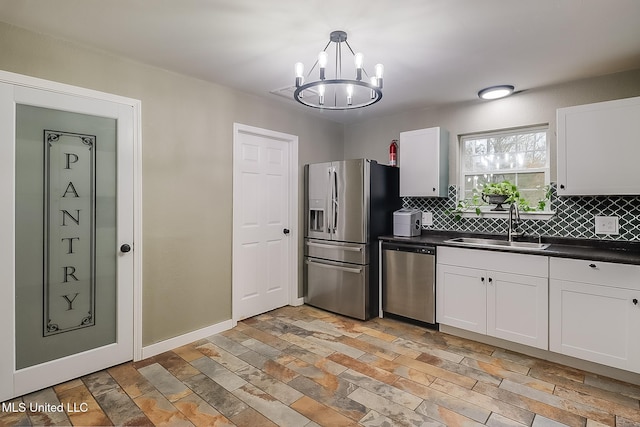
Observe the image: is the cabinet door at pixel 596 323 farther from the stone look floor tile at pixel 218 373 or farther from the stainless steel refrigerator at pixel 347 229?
the stone look floor tile at pixel 218 373

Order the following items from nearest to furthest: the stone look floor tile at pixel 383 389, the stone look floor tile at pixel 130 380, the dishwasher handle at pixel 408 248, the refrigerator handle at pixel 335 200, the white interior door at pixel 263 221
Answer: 1. the stone look floor tile at pixel 383 389
2. the stone look floor tile at pixel 130 380
3. the dishwasher handle at pixel 408 248
4. the white interior door at pixel 263 221
5. the refrigerator handle at pixel 335 200

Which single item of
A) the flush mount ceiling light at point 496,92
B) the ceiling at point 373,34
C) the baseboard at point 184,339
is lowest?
the baseboard at point 184,339

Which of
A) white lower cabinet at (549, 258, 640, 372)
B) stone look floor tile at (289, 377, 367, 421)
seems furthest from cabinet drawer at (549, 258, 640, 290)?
stone look floor tile at (289, 377, 367, 421)

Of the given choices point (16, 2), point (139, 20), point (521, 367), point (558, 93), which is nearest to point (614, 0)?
point (558, 93)

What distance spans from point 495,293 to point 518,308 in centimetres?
20

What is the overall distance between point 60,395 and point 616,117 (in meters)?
4.50

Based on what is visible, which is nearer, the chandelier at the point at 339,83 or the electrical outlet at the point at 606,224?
the chandelier at the point at 339,83

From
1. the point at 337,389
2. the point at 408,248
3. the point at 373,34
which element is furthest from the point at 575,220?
the point at 337,389

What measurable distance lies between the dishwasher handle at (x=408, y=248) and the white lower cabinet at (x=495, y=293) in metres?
0.10

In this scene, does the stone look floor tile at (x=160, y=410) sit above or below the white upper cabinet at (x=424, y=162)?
below

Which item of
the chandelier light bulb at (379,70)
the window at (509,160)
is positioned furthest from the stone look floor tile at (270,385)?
the window at (509,160)

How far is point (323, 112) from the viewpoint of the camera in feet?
14.4

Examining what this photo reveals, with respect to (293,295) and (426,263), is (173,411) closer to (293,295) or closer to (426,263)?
(293,295)

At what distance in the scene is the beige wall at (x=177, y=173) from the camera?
2.59 meters
